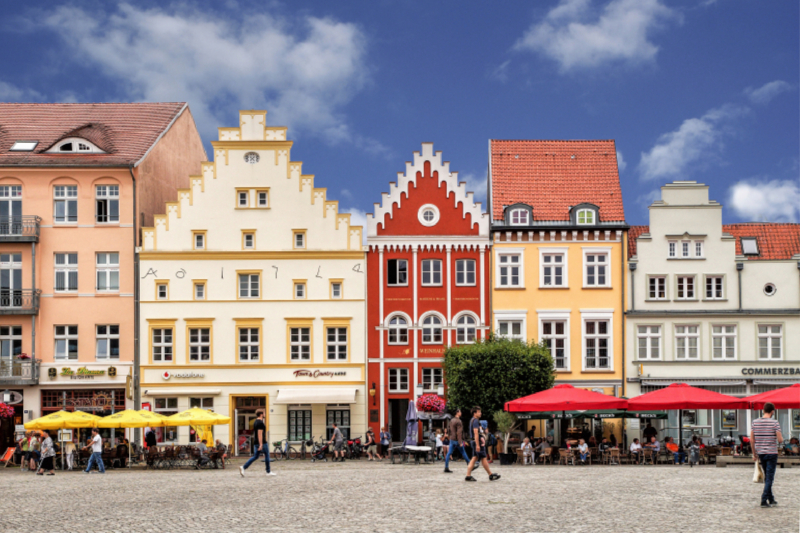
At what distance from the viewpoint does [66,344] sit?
42.7 m

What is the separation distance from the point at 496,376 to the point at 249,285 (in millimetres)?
12267

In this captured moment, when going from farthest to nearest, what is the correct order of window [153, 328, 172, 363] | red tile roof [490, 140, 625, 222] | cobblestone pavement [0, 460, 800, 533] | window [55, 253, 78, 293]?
red tile roof [490, 140, 625, 222] < window [55, 253, 78, 293] < window [153, 328, 172, 363] < cobblestone pavement [0, 460, 800, 533]

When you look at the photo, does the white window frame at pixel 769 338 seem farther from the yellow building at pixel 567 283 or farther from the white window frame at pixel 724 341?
the yellow building at pixel 567 283

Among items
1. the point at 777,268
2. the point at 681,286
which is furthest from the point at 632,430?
the point at 777,268

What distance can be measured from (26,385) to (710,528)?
3468cm

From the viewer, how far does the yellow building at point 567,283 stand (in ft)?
141

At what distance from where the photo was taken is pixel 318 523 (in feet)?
51.3

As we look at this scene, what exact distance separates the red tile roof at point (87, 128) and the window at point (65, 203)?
3.90 feet

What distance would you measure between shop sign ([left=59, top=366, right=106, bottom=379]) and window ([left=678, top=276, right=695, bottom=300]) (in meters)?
26.4

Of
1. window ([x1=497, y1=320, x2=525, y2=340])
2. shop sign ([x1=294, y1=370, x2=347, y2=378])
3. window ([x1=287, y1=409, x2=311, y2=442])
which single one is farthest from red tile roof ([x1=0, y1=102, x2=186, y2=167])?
window ([x1=497, y1=320, x2=525, y2=340])

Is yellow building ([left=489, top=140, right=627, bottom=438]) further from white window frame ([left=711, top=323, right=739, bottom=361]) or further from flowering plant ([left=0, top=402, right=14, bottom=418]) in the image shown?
flowering plant ([left=0, top=402, right=14, bottom=418])

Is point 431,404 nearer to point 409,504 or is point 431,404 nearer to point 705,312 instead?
point 705,312

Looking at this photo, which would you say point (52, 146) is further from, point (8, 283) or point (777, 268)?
point (777, 268)

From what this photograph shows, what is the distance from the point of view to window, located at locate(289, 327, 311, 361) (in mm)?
42688
